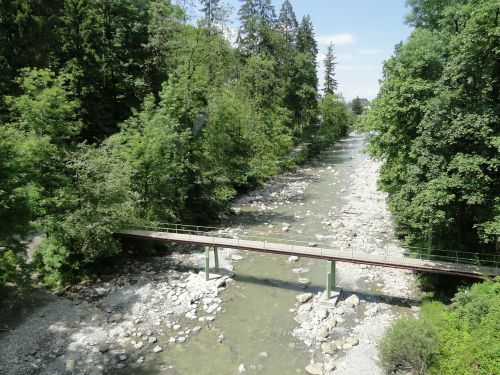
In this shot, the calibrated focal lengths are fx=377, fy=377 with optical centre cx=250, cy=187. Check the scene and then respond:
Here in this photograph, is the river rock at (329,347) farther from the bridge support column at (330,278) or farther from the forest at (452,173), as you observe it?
the bridge support column at (330,278)

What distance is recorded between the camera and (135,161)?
872 inches

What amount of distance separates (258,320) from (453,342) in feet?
25.6

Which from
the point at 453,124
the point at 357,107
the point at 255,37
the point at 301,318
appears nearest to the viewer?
the point at 453,124

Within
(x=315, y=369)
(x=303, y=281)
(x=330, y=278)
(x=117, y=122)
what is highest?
(x=117, y=122)

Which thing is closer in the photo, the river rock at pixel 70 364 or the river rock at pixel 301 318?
the river rock at pixel 70 364

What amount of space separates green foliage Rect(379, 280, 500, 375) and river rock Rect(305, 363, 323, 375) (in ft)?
7.39

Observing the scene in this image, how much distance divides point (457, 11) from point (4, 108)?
2467 centimetres

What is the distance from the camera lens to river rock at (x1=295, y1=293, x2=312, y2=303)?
59.7ft

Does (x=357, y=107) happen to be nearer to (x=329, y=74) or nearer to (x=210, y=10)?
(x=329, y=74)

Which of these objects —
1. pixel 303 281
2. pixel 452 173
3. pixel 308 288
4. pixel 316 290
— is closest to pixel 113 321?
pixel 308 288

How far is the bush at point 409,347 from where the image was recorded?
1248cm

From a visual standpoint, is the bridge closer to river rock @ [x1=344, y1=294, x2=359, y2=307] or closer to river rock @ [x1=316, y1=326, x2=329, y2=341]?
river rock @ [x1=344, y1=294, x2=359, y2=307]

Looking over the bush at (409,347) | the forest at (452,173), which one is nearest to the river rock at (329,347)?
the bush at (409,347)

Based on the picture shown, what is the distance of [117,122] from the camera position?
1203 inches
